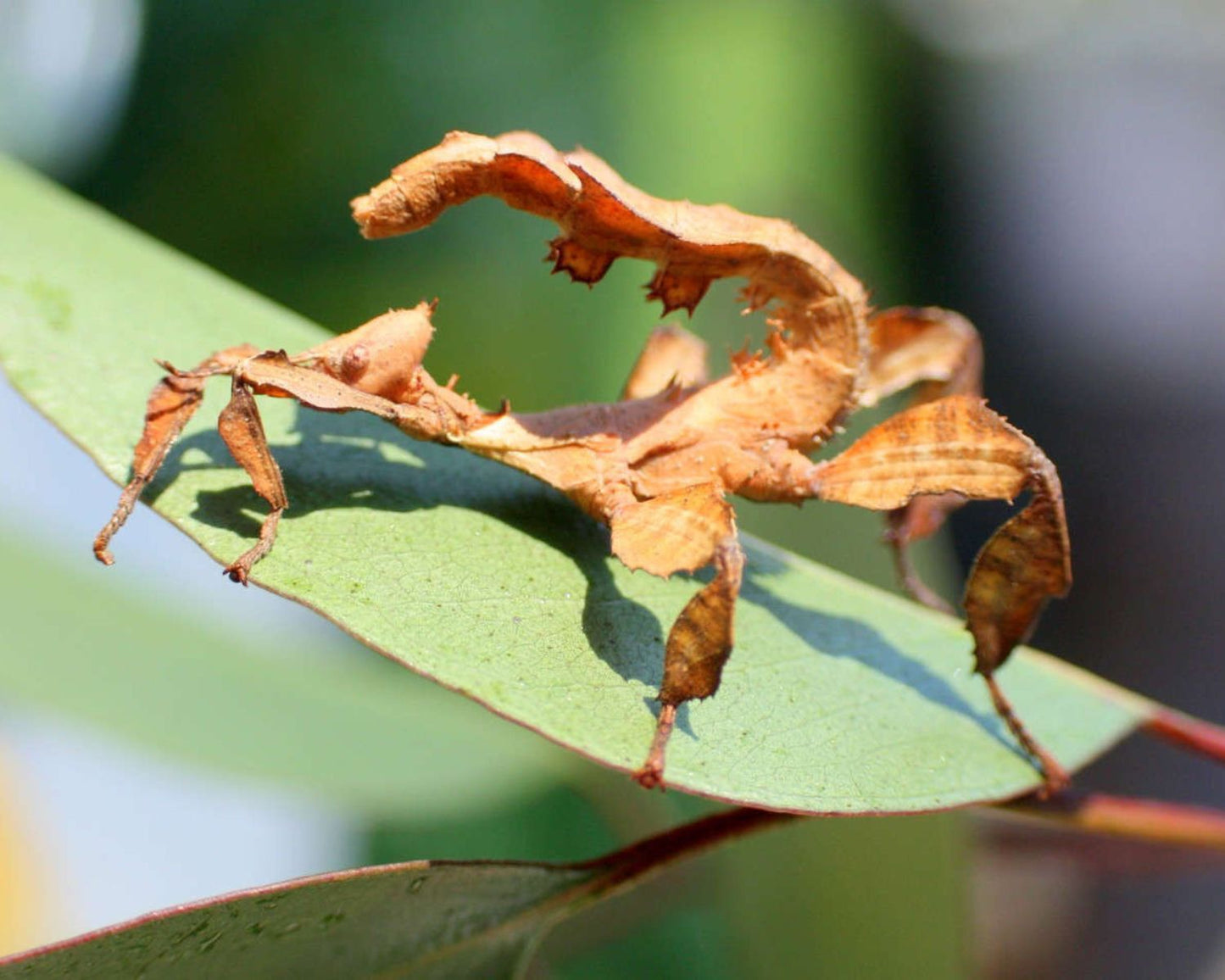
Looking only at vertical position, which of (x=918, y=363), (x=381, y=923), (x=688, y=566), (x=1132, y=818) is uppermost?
(x=918, y=363)

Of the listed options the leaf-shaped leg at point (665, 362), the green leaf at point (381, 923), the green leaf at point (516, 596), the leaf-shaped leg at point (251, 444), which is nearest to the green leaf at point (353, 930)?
the green leaf at point (381, 923)

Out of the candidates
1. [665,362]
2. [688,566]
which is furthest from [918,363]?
[688,566]

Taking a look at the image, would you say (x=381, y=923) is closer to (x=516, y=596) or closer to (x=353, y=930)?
(x=353, y=930)

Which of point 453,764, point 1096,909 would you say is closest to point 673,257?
point 453,764

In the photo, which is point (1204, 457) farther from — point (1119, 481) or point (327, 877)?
point (327, 877)

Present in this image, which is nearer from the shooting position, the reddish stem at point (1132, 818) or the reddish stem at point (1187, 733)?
the reddish stem at point (1132, 818)

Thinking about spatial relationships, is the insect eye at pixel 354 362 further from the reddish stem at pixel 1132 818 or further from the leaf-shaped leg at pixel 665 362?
the reddish stem at pixel 1132 818
